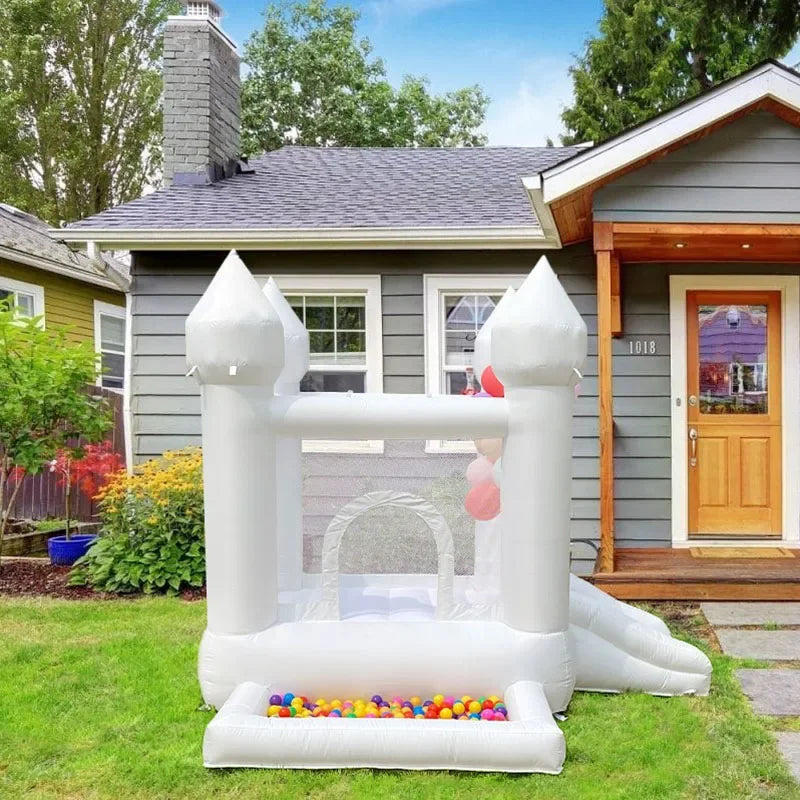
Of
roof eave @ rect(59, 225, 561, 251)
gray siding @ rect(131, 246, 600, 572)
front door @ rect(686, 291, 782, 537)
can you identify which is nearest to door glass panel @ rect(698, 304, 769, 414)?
front door @ rect(686, 291, 782, 537)

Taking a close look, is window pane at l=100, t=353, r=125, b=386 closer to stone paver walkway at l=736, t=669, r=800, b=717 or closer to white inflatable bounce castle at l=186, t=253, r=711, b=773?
white inflatable bounce castle at l=186, t=253, r=711, b=773

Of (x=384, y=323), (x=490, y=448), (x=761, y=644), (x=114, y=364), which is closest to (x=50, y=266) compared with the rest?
(x=114, y=364)

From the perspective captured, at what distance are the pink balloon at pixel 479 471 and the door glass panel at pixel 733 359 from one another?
3.14m

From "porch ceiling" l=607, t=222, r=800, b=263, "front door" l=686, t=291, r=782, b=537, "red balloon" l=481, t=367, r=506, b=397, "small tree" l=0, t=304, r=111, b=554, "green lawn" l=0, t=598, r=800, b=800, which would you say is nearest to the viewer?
"green lawn" l=0, t=598, r=800, b=800

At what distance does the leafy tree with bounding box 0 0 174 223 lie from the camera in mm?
16781

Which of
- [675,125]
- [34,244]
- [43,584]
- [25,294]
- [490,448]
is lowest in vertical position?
[43,584]

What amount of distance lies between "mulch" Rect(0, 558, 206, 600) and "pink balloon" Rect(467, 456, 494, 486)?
2.63 m

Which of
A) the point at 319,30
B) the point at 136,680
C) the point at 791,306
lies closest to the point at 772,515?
the point at 791,306

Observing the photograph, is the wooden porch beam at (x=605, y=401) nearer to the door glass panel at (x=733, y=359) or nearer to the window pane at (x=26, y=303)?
the door glass panel at (x=733, y=359)

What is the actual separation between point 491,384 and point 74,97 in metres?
16.7

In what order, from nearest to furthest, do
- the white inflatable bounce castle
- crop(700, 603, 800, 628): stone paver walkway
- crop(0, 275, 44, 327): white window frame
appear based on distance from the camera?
the white inflatable bounce castle → crop(700, 603, 800, 628): stone paver walkway → crop(0, 275, 44, 327): white window frame

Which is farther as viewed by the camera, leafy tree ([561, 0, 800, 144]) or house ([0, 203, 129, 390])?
leafy tree ([561, 0, 800, 144])

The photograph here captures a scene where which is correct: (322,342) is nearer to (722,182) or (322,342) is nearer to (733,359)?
(722,182)

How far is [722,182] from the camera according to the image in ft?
15.7
